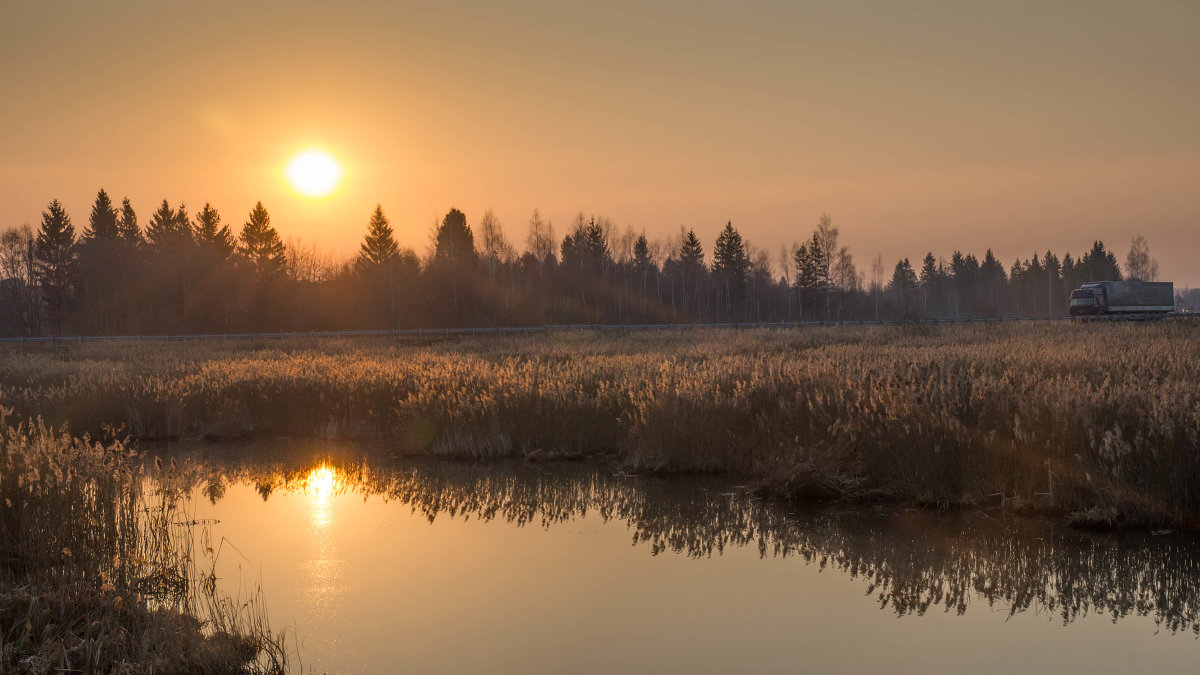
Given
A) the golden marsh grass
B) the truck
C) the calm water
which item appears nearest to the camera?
the calm water

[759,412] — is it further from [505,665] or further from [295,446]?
[295,446]

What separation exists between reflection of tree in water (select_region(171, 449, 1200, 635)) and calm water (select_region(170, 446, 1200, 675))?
0.10 feet

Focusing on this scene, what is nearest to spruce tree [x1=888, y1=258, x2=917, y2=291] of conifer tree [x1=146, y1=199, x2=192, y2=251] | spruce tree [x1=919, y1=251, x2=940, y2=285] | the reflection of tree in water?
spruce tree [x1=919, y1=251, x2=940, y2=285]

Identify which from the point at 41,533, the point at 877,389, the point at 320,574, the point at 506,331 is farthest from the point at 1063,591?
the point at 506,331

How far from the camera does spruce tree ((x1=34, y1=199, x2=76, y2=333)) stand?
222 ft

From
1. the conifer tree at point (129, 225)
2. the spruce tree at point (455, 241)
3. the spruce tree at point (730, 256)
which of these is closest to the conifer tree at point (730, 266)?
the spruce tree at point (730, 256)

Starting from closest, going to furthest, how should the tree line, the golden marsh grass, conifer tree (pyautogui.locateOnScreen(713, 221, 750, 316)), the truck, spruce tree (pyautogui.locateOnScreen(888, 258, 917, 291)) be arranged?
the golden marsh grass < the truck < the tree line < conifer tree (pyautogui.locateOnScreen(713, 221, 750, 316)) < spruce tree (pyautogui.locateOnScreen(888, 258, 917, 291))

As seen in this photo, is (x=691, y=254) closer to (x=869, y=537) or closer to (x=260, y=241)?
(x=260, y=241)

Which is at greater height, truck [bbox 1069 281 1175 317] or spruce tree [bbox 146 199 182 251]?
spruce tree [bbox 146 199 182 251]

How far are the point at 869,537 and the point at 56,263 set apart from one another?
7840cm

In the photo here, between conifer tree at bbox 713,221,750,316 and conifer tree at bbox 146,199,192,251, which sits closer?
conifer tree at bbox 146,199,192,251

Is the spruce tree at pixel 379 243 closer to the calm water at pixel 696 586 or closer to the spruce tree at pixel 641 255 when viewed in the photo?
the spruce tree at pixel 641 255

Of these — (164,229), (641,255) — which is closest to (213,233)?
(164,229)

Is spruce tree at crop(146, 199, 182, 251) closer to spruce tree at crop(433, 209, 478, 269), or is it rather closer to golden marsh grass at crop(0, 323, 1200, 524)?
spruce tree at crop(433, 209, 478, 269)
